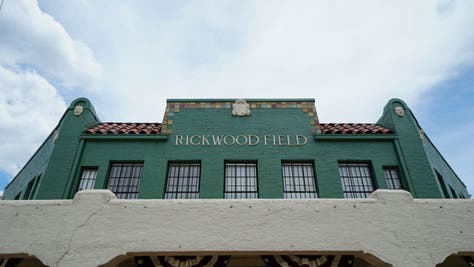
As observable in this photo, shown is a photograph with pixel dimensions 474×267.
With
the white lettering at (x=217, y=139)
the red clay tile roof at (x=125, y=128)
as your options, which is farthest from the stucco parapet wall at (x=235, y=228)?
the red clay tile roof at (x=125, y=128)

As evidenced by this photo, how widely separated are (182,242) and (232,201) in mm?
1311

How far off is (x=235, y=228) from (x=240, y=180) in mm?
5487

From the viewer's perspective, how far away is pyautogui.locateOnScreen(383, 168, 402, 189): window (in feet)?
40.0

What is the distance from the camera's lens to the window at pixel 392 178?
1220 cm

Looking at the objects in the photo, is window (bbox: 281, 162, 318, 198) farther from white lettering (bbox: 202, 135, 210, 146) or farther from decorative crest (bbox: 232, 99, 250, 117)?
white lettering (bbox: 202, 135, 210, 146)

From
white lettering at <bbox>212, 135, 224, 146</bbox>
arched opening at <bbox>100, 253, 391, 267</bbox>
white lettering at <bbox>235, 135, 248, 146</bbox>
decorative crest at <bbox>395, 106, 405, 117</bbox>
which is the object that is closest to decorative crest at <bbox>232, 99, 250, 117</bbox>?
white lettering at <bbox>235, 135, 248, 146</bbox>

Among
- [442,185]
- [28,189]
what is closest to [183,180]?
[28,189]

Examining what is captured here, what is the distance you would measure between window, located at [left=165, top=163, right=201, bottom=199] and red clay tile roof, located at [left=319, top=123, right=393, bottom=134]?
5.34 meters

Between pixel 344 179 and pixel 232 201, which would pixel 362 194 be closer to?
pixel 344 179

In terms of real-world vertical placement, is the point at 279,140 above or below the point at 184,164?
above

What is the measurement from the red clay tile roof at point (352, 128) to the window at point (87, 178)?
353 inches

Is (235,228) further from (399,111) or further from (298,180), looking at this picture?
(399,111)

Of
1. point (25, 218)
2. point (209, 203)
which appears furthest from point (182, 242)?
point (25, 218)

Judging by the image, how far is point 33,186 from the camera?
13.4 metres
